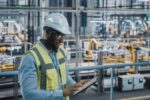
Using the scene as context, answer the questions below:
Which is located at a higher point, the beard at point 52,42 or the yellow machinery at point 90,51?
the beard at point 52,42

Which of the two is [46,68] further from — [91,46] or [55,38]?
[91,46]

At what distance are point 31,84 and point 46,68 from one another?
0.51 ft

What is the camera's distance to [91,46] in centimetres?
1198

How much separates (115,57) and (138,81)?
3.25 meters

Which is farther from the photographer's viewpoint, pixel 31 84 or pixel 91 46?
pixel 91 46

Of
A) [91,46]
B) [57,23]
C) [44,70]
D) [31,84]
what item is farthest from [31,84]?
[91,46]

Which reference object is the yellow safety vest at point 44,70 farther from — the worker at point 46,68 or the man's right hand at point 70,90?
the man's right hand at point 70,90

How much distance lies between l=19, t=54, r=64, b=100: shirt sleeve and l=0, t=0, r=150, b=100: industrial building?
7.2 inches

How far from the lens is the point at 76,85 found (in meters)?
2.37

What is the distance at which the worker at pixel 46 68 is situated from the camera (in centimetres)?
232

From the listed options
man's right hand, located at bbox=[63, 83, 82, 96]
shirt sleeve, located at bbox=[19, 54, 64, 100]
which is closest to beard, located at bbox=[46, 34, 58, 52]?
shirt sleeve, located at bbox=[19, 54, 64, 100]

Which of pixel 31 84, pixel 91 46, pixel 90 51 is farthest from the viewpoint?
pixel 91 46

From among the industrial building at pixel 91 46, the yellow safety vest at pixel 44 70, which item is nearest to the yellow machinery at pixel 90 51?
the industrial building at pixel 91 46

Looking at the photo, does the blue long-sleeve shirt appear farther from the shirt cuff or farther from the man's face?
the man's face
